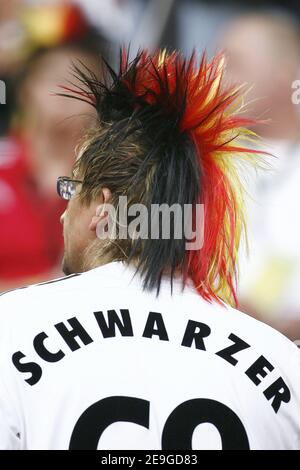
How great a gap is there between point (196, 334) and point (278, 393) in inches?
8.1

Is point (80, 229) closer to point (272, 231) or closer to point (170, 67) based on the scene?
point (170, 67)

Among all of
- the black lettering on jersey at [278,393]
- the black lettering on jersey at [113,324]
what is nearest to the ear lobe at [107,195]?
the black lettering on jersey at [113,324]

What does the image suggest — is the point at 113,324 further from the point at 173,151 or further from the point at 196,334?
the point at 173,151

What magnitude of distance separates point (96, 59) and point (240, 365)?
8.35ft

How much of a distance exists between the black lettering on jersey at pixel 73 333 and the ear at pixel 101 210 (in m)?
0.26

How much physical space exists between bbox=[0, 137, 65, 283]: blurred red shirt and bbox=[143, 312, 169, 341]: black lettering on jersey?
228 cm

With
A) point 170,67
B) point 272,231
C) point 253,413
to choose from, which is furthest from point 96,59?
point 253,413

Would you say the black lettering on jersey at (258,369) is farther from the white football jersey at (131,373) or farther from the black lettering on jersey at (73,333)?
the black lettering on jersey at (73,333)

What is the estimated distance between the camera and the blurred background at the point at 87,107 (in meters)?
3.76

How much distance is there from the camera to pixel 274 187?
3746 millimetres

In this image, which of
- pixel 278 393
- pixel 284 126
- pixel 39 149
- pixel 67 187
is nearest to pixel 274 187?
pixel 284 126

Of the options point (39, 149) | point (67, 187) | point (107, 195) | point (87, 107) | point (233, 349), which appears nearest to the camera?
point (233, 349)

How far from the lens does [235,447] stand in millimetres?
1524

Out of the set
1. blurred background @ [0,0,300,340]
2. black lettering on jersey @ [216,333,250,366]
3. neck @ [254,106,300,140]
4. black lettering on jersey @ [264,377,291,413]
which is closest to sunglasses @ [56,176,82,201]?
black lettering on jersey @ [216,333,250,366]
